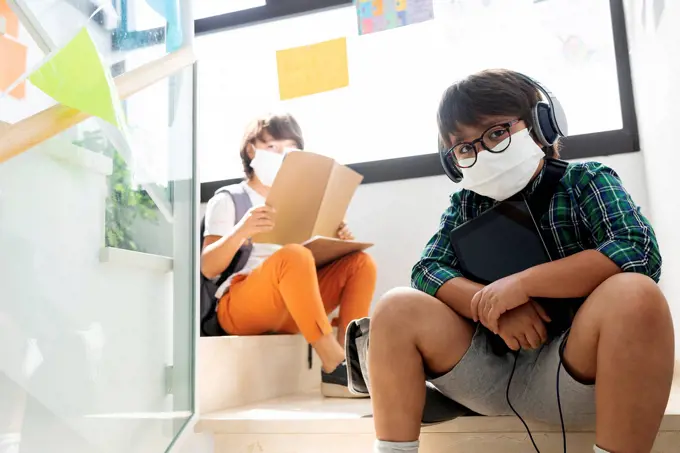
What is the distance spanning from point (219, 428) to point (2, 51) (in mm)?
655

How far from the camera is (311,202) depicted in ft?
4.29

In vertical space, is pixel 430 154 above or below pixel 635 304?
above

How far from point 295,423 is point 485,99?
57cm

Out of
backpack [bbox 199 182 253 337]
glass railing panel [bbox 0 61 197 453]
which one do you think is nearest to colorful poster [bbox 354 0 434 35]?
backpack [bbox 199 182 253 337]

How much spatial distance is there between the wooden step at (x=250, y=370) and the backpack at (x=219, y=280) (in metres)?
0.15

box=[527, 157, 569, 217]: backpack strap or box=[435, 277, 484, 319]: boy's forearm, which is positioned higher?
box=[527, 157, 569, 217]: backpack strap

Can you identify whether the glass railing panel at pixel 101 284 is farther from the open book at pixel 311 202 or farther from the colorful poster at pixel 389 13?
the colorful poster at pixel 389 13

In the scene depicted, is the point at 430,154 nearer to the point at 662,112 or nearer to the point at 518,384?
the point at 662,112

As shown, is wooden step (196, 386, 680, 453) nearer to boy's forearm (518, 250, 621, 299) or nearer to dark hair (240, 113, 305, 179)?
boy's forearm (518, 250, 621, 299)

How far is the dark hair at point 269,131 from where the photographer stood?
1512mm

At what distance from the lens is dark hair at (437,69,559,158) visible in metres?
0.77

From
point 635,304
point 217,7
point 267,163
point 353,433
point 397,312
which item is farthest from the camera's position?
point 217,7

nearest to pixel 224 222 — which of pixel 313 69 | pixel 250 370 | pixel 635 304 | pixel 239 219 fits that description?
pixel 239 219

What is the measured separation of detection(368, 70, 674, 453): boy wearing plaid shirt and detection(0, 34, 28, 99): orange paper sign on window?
0.46 m
